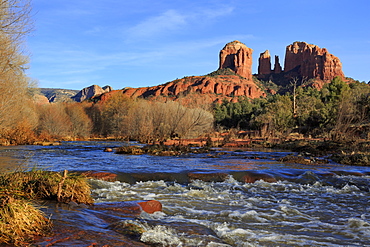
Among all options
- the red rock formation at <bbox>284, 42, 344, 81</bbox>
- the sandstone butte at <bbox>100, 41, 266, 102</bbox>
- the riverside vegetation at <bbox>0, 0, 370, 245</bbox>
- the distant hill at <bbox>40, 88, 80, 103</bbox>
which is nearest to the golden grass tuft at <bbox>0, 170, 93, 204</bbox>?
the riverside vegetation at <bbox>0, 0, 370, 245</bbox>

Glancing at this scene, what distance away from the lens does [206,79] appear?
12206cm

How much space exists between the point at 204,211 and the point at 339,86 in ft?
159

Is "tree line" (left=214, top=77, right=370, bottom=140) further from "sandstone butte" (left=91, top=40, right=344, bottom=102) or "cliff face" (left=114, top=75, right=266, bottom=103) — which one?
"cliff face" (left=114, top=75, right=266, bottom=103)

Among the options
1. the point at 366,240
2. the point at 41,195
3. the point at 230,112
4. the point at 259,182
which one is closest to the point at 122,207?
the point at 41,195

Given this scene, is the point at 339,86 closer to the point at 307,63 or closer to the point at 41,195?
the point at 41,195

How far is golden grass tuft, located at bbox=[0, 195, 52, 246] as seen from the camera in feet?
13.1

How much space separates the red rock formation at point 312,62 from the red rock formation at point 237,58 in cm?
2438

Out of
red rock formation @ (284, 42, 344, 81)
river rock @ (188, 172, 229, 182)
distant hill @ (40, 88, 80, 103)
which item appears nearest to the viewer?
river rock @ (188, 172, 229, 182)

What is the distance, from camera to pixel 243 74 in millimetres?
145125

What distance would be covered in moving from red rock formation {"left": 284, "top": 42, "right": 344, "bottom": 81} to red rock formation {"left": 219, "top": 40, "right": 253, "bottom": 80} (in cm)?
2438

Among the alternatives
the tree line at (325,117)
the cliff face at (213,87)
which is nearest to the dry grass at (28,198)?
the tree line at (325,117)

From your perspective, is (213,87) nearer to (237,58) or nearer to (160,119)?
(237,58)

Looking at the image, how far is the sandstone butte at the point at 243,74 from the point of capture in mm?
118387

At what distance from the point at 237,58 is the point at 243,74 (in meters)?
10.6
